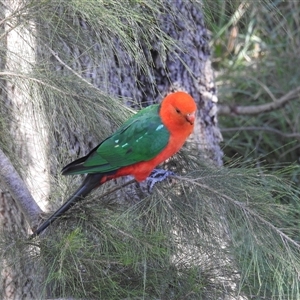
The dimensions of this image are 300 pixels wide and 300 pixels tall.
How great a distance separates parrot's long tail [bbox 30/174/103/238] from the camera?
167 centimetres

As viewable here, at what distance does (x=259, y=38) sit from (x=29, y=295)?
2.52m

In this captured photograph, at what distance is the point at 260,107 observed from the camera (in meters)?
3.42

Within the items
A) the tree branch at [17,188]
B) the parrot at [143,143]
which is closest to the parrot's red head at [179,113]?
the parrot at [143,143]

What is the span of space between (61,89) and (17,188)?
28cm

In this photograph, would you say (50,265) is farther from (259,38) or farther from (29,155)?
(259,38)

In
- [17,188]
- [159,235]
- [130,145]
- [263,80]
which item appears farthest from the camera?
[263,80]

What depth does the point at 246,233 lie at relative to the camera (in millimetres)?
1565

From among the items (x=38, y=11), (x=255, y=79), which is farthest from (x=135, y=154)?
(x=255, y=79)

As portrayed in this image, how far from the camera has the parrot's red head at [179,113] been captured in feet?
6.01

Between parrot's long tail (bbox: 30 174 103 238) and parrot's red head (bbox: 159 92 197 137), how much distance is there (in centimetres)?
23

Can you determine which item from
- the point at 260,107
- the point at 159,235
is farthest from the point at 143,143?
the point at 260,107

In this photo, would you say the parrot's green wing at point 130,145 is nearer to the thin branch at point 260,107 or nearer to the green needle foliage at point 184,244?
the green needle foliage at point 184,244

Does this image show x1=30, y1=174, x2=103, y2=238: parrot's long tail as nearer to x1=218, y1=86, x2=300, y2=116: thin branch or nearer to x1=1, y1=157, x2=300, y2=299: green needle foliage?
x1=1, y1=157, x2=300, y2=299: green needle foliage

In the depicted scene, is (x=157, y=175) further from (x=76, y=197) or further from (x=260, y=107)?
(x=260, y=107)
